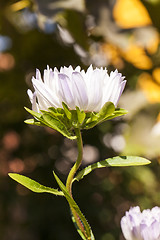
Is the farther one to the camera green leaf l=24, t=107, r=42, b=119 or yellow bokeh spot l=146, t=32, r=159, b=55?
yellow bokeh spot l=146, t=32, r=159, b=55

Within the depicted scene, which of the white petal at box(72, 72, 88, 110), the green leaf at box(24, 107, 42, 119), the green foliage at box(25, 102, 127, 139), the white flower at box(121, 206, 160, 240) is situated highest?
the white petal at box(72, 72, 88, 110)

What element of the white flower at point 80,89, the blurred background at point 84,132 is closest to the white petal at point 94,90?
the white flower at point 80,89

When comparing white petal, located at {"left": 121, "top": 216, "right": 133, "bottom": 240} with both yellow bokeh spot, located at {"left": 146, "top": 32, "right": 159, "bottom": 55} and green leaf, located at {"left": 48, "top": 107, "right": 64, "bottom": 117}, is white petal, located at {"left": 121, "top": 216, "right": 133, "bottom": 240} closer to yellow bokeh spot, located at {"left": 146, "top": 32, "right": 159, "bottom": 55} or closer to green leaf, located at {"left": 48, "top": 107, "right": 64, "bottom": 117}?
green leaf, located at {"left": 48, "top": 107, "right": 64, "bottom": 117}

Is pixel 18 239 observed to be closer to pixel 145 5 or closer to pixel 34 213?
pixel 34 213

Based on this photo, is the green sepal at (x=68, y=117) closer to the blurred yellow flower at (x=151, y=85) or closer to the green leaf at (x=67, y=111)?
the green leaf at (x=67, y=111)

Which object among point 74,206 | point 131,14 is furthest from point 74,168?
point 131,14

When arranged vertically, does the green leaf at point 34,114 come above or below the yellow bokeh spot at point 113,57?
above

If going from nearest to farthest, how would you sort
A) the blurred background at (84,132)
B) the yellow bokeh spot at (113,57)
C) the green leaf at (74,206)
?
the green leaf at (74,206) < the blurred background at (84,132) < the yellow bokeh spot at (113,57)

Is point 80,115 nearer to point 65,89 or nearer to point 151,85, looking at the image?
point 65,89

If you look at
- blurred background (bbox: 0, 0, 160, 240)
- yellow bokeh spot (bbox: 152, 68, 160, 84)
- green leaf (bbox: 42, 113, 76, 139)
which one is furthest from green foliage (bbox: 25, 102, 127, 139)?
yellow bokeh spot (bbox: 152, 68, 160, 84)
